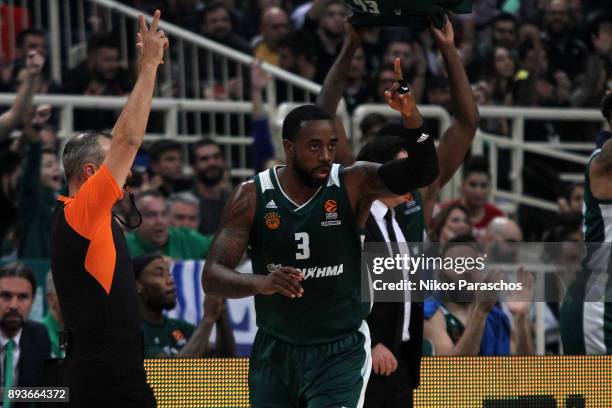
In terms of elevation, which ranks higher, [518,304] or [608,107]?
[608,107]

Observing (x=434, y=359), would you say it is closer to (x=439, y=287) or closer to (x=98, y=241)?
(x=439, y=287)

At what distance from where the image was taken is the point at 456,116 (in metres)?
8.61

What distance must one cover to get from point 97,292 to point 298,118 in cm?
144

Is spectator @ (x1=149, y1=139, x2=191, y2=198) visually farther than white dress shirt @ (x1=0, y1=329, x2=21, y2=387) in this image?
Yes

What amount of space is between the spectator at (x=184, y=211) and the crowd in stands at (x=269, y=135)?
1 cm

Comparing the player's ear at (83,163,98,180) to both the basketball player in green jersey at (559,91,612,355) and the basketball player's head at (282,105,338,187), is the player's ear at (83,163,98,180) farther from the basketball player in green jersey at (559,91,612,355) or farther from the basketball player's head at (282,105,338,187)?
the basketball player in green jersey at (559,91,612,355)

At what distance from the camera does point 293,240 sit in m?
7.25

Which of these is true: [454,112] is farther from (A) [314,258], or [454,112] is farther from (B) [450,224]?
(B) [450,224]

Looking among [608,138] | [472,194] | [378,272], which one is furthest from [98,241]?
[472,194]

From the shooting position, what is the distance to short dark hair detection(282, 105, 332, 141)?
7301 mm

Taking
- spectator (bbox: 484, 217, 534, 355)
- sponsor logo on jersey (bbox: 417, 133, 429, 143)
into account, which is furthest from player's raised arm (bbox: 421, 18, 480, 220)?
sponsor logo on jersey (bbox: 417, 133, 429, 143)

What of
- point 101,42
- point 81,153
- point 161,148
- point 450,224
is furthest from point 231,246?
point 101,42

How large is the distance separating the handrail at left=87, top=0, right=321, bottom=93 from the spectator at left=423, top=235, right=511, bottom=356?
4321mm

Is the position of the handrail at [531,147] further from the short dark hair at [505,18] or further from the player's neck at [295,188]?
the player's neck at [295,188]
